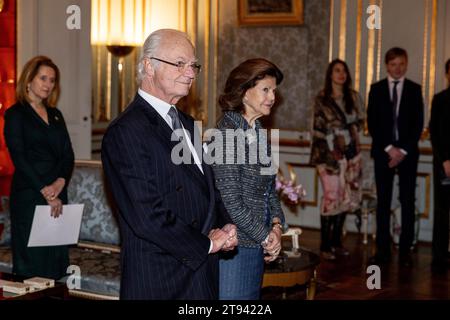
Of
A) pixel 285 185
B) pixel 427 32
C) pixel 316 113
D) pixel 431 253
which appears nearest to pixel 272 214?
pixel 285 185

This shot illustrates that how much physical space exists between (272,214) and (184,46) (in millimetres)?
866

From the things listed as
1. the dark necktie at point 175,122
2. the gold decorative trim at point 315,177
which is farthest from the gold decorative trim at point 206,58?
the dark necktie at point 175,122

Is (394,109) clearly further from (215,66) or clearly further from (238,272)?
(238,272)

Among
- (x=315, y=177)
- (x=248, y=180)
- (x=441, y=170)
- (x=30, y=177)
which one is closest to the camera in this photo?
(x=248, y=180)

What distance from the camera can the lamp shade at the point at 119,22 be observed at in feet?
27.0

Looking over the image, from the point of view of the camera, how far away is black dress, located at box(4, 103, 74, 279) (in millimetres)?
4273

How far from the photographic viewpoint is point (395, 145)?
6234 mm

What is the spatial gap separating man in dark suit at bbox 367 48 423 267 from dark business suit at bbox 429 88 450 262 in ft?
0.64

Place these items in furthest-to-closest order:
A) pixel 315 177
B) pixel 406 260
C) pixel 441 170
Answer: pixel 315 177, pixel 406 260, pixel 441 170

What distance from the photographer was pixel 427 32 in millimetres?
7047

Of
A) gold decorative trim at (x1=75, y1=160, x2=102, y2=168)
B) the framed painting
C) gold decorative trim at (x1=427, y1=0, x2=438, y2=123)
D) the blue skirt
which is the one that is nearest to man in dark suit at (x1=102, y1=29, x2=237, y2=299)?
the blue skirt

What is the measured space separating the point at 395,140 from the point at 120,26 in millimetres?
3522

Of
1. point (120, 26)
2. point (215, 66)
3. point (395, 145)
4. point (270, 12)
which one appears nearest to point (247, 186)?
point (395, 145)
